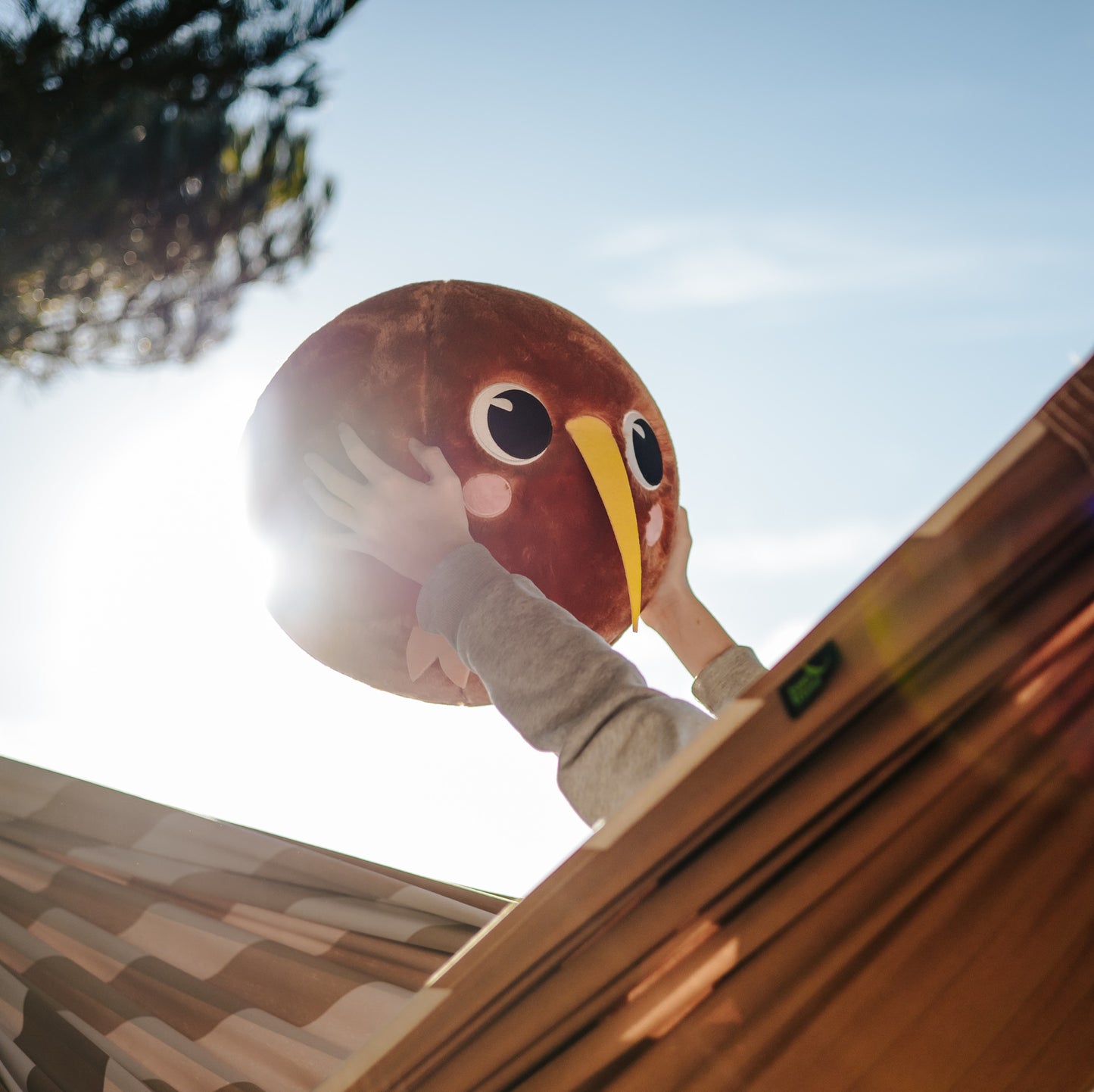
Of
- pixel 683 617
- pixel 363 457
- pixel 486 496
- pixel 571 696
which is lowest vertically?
pixel 571 696

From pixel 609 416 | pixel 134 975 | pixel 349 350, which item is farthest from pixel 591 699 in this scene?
pixel 134 975

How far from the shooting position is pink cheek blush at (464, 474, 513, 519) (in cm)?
104

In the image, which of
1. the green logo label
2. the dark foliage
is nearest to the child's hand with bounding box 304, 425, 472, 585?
the green logo label

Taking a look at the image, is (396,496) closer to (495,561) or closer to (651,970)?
(495,561)

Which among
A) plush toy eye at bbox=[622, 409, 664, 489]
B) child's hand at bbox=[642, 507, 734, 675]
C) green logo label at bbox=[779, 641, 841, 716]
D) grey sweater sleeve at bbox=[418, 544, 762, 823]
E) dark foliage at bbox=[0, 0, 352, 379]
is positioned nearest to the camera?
green logo label at bbox=[779, 641, 841, 716]

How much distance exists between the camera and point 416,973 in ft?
3.64

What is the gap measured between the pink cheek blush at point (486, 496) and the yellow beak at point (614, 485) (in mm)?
118

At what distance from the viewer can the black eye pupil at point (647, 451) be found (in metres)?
1.17

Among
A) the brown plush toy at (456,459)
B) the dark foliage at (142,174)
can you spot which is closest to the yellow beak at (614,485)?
the brown plush toy at (456,459)

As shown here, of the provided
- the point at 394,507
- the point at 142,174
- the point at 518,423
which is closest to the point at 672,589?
the point at 518,423

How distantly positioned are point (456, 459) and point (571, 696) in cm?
38

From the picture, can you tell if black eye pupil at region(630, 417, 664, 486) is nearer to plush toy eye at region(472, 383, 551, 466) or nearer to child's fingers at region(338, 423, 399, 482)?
plush toy eye at region(472, 383, 551, 466)

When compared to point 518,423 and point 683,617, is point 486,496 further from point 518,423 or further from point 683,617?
point 683,617

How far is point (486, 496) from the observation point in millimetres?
1040
